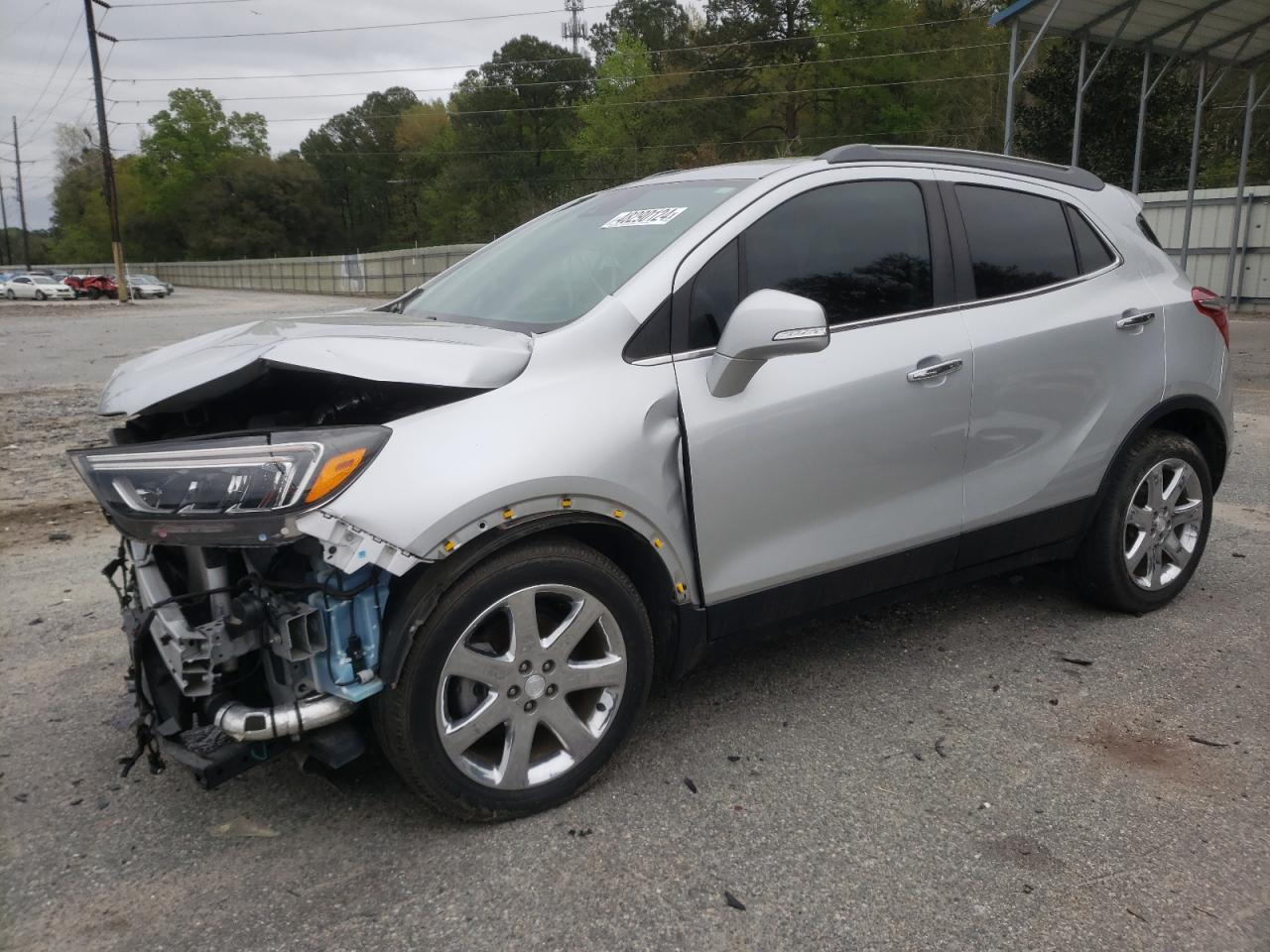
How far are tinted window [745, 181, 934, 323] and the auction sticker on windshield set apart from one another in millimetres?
310

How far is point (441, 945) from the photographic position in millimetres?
2248

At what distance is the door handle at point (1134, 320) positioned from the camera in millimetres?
3777

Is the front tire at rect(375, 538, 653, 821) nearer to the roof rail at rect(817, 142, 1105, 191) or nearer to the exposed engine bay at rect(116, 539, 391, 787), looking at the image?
the exposed engine bay at rect(116, 539, 391, 787)

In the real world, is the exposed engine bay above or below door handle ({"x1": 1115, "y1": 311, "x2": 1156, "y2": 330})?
below

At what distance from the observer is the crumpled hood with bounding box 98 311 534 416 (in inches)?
97.1

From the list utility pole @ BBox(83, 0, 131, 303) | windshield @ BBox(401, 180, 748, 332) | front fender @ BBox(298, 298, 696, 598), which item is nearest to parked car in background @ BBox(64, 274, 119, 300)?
utility pole @ BBox(83, 0, 131, 303)

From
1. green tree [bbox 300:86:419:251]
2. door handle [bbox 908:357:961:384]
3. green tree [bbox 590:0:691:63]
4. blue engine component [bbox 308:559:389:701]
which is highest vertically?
green tree [bbox 590:0:691:63]

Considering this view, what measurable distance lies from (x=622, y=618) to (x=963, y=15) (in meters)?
52.4

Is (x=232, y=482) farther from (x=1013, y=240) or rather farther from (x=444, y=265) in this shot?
(x=444, y=265)

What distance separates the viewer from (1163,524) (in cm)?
410

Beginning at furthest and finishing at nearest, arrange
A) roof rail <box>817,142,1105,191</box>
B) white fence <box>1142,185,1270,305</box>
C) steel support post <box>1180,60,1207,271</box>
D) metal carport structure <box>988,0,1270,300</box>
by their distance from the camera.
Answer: white fence <box>1142,185,1270,305</box> → steel support post <box>1180,60,1207,271</box> → metal carport structure <box>988,0,1270,300</box> → roof rail <box>817,142,1105,191</box>

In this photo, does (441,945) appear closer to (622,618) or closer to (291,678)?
(291,678)

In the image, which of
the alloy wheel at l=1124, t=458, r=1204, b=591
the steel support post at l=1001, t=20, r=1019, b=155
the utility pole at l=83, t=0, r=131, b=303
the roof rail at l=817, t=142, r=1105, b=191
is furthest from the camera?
the utility pole at l=83, t=0, r=131, b=303

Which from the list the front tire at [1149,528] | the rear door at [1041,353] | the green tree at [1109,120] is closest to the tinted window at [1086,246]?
the rear door at [1041,353]
